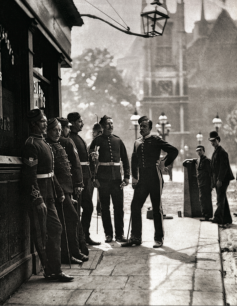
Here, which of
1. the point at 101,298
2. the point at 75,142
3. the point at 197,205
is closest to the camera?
the point at 101,298

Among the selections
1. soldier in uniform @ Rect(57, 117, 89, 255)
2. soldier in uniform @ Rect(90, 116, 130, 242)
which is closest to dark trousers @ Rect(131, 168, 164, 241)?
soldier in uniform @ Rect(90, 116, 130, 242)

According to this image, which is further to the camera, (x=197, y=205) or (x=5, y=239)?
(x=197, y=205)

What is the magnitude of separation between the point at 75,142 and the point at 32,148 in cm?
200

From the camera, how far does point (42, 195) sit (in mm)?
5250

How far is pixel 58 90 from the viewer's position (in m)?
8.05

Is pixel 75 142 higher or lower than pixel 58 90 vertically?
lower

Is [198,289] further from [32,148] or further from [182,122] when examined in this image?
[182,122]

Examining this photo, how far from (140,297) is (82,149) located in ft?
10.2

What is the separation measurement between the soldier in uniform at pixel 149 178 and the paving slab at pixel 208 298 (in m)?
2.63

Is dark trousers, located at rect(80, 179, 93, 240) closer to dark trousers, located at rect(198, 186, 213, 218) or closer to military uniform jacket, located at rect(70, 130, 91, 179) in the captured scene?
military uniform jacket, located at rect(70, 130, 91, 179)

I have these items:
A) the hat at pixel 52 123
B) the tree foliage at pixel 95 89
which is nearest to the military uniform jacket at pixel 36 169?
the hat at pixel 52 123

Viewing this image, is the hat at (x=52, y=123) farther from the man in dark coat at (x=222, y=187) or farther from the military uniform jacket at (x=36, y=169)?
the man in dark coat at (x=222, y=187)

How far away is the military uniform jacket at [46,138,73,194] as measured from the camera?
592cm

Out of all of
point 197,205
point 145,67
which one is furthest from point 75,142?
point 145,67
